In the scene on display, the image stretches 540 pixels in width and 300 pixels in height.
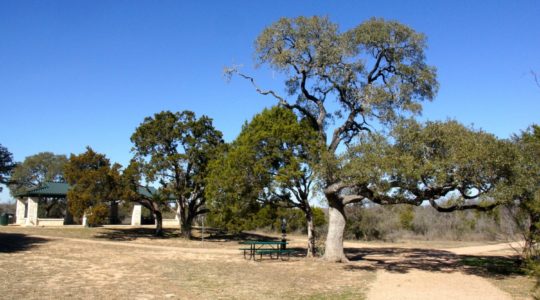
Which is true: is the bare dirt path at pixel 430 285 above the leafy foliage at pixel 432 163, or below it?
below

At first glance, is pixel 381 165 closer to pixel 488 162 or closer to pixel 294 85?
pixel 488 162

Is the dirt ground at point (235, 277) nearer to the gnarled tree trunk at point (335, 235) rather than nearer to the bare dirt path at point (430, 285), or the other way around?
the bare dirt path at point (430, 285)

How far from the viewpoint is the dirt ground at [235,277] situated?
1166 centimetres

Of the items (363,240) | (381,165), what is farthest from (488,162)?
(363,240)

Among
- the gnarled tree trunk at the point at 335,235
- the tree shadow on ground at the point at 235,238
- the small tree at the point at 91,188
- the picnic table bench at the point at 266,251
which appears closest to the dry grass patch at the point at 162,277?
the picnic table bench at the point at 266,251

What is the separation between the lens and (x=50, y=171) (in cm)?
7806

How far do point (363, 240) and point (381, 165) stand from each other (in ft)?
81.9

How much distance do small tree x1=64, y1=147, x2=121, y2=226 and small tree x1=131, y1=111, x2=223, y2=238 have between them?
244cm

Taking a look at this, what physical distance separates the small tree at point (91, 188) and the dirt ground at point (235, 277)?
9.63 m

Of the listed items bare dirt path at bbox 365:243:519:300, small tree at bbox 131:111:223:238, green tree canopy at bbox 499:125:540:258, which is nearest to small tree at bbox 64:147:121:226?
small tree at bbox 131:111:223:238

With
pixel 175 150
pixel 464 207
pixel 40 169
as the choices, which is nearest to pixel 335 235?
pixel 464 207

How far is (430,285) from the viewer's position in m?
13.8

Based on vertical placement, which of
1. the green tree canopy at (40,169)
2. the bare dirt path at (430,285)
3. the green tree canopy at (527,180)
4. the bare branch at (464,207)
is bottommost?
the bare dirt path at (430,285)

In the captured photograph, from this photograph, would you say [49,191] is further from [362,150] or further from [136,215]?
[362,150]
